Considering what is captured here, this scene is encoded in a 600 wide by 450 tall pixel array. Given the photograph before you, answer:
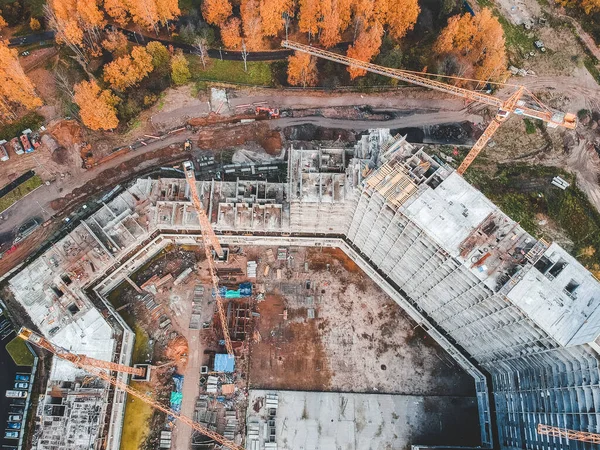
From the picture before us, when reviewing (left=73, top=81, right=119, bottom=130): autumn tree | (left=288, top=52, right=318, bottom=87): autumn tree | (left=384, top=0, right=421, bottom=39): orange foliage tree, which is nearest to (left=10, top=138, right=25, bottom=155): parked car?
(left=73, top=81, right=119, bottom=130): autumn tree

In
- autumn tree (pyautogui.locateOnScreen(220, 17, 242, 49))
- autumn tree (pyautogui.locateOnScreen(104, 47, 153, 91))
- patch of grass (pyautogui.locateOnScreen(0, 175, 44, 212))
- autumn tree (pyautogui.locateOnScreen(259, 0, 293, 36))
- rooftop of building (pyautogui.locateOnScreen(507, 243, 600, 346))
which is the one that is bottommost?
rooftop of building (pyautogui.locateOnScreen(507, 243, 600, 346))

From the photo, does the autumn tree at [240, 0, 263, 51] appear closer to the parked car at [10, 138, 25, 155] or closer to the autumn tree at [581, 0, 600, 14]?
the parked car at [10, 138, 25, 155]

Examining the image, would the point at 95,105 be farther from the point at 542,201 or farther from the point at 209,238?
the point at 542,201

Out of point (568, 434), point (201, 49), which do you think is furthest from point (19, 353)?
point (568, 434)

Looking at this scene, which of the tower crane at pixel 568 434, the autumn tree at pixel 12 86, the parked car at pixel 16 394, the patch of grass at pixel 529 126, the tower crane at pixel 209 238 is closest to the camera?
the tower crane at pixel 568 434

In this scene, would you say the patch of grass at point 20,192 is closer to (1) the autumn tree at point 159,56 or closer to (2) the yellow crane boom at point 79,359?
(2) the yellow crane boom at point 79,359

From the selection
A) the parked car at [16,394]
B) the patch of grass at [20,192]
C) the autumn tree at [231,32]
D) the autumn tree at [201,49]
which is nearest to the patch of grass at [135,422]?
the parked car at [16,394]

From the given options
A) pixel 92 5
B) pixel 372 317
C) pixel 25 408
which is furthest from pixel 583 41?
pixel 25 408

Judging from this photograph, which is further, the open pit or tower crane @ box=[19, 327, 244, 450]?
the open pit
